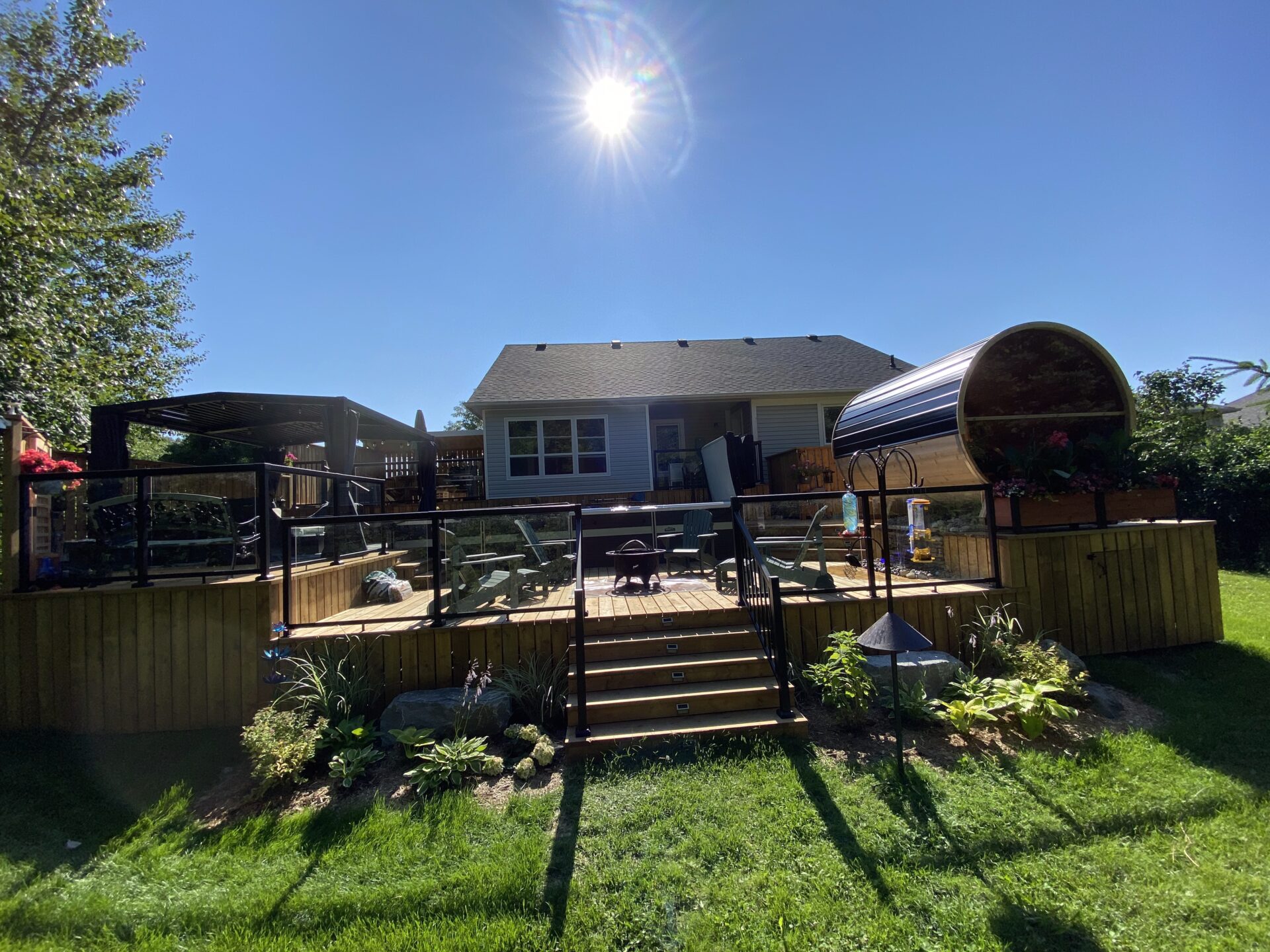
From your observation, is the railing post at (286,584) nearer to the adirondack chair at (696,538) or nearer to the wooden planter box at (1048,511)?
the adirondack chair at (696,538)

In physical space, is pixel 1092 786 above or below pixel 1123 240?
below

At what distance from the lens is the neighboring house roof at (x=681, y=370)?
1375 centimetres

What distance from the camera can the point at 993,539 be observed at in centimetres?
538

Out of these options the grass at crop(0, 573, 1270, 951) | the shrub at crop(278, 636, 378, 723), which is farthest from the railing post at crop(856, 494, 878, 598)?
the shrub at crop(278, 636, 378, 723)

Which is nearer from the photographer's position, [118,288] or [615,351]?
[118,288]

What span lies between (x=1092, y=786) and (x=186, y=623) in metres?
6.65

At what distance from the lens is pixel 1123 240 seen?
31.9 feet

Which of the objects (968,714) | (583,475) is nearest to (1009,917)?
(968,714)

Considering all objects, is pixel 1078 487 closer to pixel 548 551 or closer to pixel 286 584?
pixel 548 551

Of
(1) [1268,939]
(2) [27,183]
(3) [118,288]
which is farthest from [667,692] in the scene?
(3) [118,288]

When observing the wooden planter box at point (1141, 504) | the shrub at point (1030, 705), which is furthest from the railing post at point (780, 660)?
the wooden planter box at point (1141, 504)

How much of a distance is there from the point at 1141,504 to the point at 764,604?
167 inches

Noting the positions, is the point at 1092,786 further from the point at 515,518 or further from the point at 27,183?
the point at 27,183

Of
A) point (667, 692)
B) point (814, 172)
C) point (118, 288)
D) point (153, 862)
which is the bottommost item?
point (153, 862)
